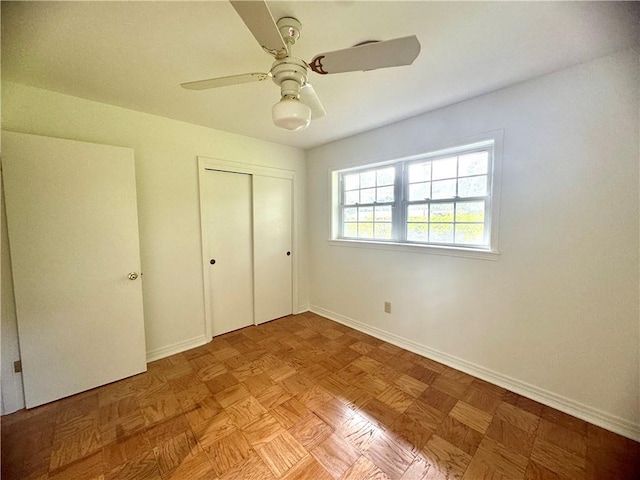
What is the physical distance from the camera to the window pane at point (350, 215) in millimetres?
3181

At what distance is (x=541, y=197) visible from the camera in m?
1.77

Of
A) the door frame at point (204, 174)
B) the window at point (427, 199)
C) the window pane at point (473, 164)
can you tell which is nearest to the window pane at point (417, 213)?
the window at point (427, 199)

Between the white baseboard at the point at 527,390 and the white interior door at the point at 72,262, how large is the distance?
2.46 m

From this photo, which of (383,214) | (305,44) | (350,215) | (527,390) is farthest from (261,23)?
(527,390)

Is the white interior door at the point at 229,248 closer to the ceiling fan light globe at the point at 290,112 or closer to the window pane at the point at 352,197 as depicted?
the window pane at the point at 352,197

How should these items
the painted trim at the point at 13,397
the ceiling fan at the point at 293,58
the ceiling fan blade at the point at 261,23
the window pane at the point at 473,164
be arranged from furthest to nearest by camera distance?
1. the window pane at the point at 473,164
2. the painted trim at the point at 13,397
3. the ceiling fan at the point at 293,58
4. the ceiling fan blade at the point at 261,23

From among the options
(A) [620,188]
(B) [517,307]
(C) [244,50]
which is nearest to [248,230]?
(C) [244,50]

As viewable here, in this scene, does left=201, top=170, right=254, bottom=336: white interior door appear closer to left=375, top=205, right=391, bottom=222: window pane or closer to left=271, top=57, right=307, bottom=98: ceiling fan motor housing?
left=375, top=205, right=391, bottom=222: window pane

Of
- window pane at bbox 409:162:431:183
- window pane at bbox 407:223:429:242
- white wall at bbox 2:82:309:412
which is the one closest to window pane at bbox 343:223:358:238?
window pane at bbox 407:223:429:242

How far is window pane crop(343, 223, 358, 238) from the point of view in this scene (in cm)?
319

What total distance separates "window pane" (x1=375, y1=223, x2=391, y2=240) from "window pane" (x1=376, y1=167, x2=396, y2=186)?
472 millimetres

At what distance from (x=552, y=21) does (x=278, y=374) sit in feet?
9.41

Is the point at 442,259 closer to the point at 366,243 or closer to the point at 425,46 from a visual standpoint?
the point at 366,243

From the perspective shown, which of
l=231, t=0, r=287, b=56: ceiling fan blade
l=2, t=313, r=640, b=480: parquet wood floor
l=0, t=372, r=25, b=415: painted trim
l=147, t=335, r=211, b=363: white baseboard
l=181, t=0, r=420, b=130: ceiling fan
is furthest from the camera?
l=147, t=335, r=211, b=363: white baseboard
